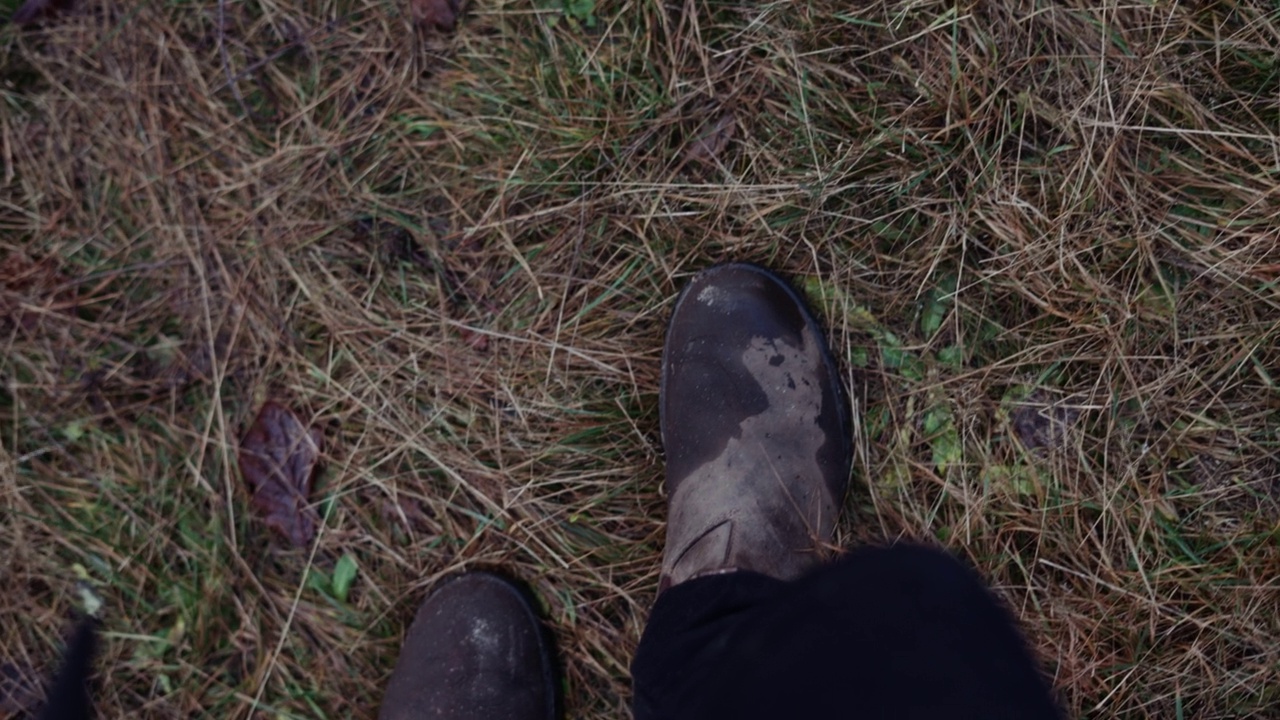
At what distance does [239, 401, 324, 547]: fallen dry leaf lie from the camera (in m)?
1.63

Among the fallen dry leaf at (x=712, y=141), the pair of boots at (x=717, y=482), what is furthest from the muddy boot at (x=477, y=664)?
the fallen dry leaf at (x=712, y=141)

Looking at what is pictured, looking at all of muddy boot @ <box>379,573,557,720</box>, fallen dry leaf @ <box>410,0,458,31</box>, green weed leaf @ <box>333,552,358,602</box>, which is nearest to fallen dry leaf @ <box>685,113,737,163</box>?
fallen dry leaf @ <box>410,0,458,31</box>

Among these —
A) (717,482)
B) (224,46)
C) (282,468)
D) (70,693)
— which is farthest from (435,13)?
(70,693)

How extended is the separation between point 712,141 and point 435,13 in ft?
2.17

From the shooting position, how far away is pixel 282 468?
5.39 ft

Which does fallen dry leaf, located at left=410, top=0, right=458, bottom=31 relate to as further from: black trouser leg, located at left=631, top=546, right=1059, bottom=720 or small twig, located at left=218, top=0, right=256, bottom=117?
black trouser leg, located at left=631, top=546, right=1059, bottom=720

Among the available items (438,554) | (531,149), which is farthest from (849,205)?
(438,554)

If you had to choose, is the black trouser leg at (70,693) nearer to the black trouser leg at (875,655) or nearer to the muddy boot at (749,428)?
the black trouser leg at (875,655)

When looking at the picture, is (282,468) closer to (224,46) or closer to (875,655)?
(224,46)

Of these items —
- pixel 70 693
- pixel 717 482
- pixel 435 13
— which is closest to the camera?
pixel 70 693

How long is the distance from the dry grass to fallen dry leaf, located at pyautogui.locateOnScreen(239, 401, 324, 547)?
51 millimetres

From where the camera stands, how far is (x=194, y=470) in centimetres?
165

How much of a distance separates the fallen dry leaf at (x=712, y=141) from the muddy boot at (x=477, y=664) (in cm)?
96

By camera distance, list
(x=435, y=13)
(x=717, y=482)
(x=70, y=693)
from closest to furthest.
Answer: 1. (x=70, y=693)
2. (x=717, y=482)
3. (x=435, y=13)
